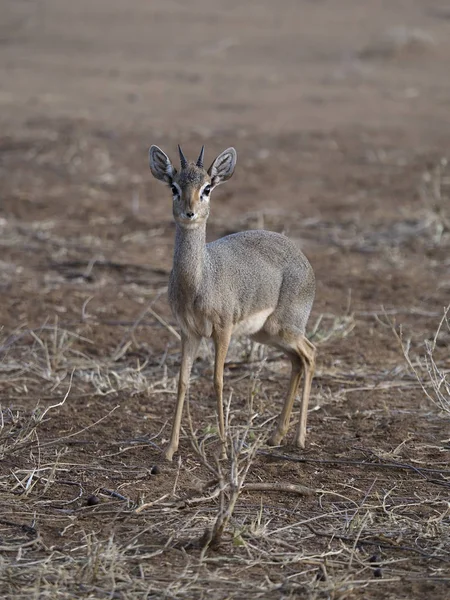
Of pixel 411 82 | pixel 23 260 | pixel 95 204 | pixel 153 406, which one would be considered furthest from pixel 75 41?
pixel 153 406

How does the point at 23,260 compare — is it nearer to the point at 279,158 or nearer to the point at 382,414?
the point at 382,414

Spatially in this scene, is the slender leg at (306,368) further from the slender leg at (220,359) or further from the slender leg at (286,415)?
the slender leg at (220,359)

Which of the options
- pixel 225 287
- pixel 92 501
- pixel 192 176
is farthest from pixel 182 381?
pixel 192 176

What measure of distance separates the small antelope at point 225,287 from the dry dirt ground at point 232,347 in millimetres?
398

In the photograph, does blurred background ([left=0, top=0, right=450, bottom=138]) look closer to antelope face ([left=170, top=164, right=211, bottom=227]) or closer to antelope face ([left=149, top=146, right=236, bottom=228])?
antelope face ([left=149, top=146, right=236, bottom=228])

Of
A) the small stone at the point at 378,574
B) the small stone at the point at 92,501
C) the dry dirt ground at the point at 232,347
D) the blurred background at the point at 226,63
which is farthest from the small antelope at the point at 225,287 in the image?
the blurred background at the point at 226,63

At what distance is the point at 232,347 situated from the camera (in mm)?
7371

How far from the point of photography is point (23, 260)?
9.81 metres

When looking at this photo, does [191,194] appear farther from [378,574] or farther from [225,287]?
[378,574]

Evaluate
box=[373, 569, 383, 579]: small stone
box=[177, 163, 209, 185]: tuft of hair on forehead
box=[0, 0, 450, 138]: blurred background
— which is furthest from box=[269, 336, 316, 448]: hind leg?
box=[0, 0, 450, 138]: blurred background

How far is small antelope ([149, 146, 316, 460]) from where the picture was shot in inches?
219

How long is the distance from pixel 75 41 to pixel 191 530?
20490 mm

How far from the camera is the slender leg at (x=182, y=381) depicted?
5648 mm

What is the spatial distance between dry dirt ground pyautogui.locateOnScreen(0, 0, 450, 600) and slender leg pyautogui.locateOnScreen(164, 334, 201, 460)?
12 cm
